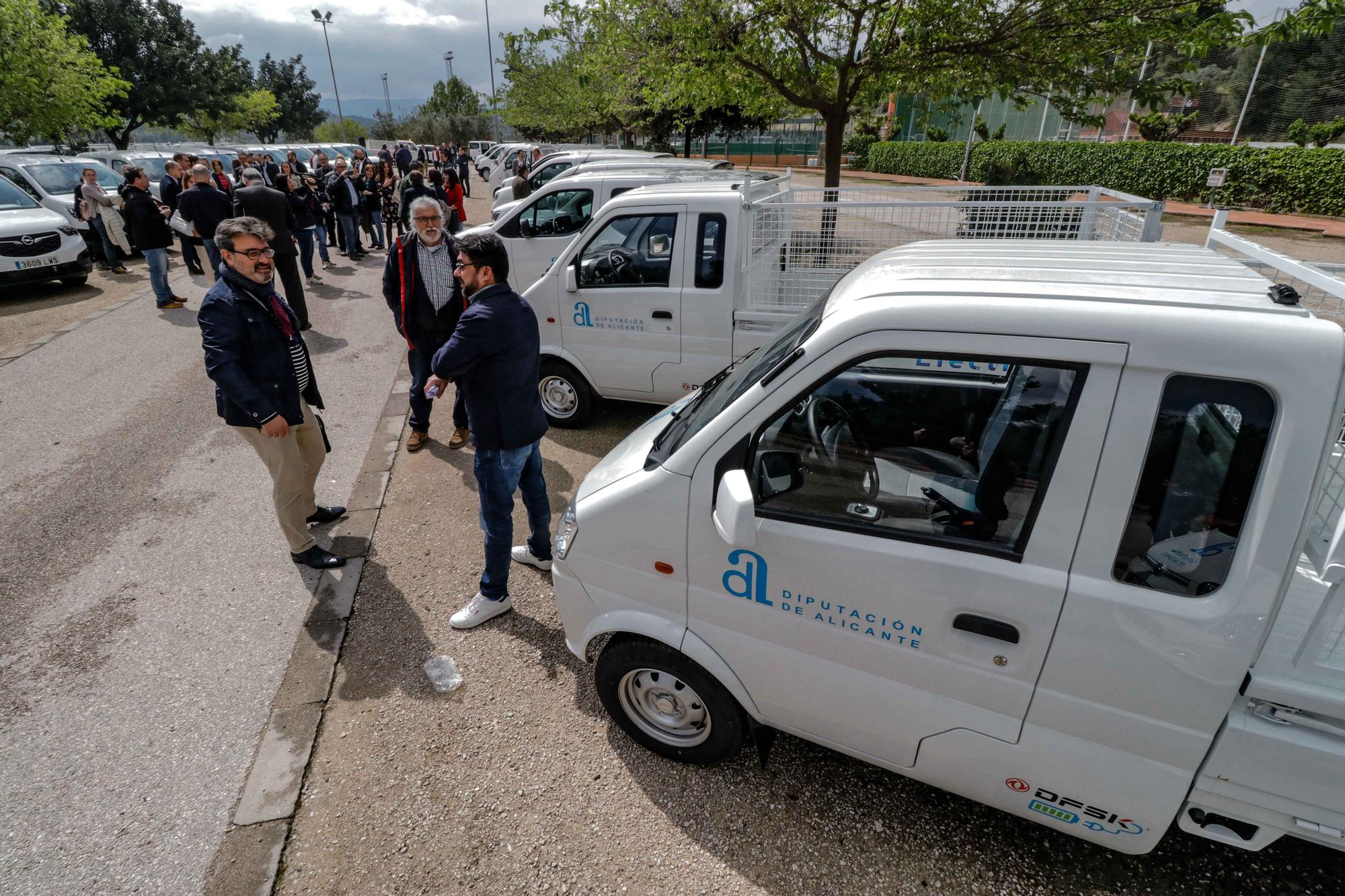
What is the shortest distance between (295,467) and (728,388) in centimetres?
285

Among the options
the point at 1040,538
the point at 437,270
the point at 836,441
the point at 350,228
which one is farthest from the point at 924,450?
the point at 350,228

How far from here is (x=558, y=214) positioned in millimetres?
7281

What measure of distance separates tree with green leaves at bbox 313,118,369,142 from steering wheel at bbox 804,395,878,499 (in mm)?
71013

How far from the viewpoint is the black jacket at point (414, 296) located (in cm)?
500

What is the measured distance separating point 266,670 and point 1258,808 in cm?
407

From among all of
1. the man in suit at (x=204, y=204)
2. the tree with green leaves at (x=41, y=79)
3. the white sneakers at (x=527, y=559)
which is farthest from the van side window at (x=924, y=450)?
the tree with green leaves at (x=41, y=79)

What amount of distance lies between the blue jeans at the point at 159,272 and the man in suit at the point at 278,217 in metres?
2.38

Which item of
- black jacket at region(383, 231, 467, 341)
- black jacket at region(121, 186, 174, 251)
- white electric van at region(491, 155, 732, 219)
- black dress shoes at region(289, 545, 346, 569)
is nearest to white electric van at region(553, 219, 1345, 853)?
black dress shoes at region(289, 545, 346, 569)

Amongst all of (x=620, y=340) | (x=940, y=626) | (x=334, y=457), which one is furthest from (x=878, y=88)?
(x=940, y=626)

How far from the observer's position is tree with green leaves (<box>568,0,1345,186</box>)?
719cm

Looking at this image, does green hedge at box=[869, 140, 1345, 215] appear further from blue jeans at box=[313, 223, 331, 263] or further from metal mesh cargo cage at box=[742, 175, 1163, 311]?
blue jeans at box=[313, 223, 331, 263]

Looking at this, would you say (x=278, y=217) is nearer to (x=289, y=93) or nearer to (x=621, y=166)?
(x=621, y=166)

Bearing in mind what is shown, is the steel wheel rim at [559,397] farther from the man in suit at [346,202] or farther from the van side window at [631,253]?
the man in suit at [346,202]

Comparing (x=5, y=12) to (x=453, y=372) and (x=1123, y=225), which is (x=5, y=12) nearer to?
(x=453, y=372)
